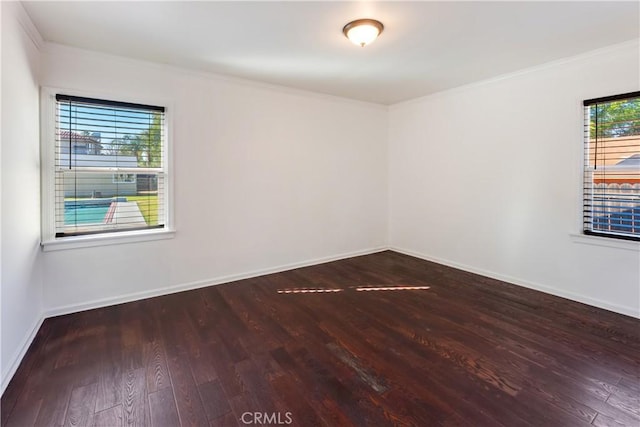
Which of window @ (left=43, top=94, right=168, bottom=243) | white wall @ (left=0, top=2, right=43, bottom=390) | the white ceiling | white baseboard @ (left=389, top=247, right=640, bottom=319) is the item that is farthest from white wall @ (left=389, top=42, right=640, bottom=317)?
white wall @ (left=0, top=2, right=43, bottom=390)

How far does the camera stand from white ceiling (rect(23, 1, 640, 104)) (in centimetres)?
235

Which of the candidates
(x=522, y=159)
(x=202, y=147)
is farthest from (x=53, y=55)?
(x=522, y=159)

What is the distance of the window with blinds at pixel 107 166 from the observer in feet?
9.98

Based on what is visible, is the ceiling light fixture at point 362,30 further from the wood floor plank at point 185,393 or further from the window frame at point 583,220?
the wood floor plank at point 185,393

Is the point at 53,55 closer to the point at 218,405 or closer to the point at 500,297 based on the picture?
the point at 218,405

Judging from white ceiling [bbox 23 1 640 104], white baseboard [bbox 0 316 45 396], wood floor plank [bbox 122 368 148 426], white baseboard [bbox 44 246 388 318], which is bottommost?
wood floor plank [bbox 122 368 148 426]

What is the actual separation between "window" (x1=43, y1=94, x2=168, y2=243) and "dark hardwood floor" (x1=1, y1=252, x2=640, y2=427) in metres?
0.92

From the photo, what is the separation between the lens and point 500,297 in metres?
3.48

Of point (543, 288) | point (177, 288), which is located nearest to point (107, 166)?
point (177, 288)

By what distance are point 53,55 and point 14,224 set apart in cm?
168

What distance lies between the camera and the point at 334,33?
108 inches

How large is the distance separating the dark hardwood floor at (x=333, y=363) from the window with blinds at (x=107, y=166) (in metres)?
0.92

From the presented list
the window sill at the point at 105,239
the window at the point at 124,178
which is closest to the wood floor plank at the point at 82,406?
the window sill at the point at 105,239

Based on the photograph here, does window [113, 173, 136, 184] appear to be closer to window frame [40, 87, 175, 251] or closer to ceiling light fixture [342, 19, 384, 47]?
window frame [40, 87, 175, 251]
